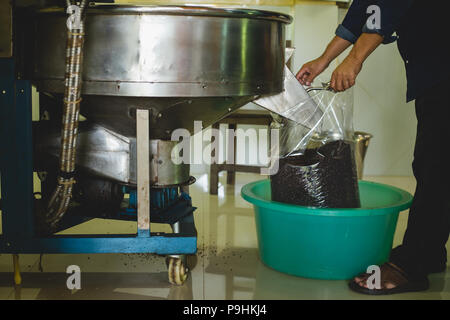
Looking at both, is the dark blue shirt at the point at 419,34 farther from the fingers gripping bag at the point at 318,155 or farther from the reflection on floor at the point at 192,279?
the reflection on floor at the point at 192,279

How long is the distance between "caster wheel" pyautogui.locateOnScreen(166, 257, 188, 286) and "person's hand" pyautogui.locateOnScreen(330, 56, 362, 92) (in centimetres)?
72

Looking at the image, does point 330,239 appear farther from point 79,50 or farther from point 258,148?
point 258,148

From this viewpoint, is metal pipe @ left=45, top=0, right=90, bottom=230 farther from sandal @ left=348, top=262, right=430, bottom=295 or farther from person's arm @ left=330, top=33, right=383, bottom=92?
sandal @ left=348, top=262, right=430, bottom=295

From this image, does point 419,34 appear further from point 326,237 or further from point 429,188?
point 326,237

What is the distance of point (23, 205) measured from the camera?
4.92ft

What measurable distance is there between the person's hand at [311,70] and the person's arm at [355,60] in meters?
0.20

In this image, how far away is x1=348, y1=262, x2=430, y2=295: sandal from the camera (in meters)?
1.54

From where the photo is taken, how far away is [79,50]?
133 cm

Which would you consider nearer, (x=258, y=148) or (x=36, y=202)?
(x=36, y=202)

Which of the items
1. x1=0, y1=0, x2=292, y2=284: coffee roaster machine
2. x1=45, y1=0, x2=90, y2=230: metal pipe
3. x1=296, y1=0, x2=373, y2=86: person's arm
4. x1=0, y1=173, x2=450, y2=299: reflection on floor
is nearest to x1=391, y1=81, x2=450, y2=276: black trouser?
x1=0, y1=173, x2=450, y2=299: reflection on floor

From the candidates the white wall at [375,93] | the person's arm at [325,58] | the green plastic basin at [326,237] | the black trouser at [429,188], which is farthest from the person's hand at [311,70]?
the white wall at [375,93]
